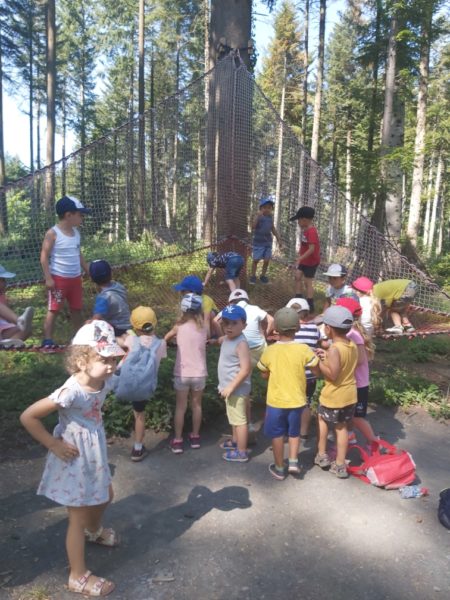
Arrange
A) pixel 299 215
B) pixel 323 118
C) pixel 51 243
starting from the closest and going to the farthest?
1. pixel 51 243
2. pixel 299 215
3. pixel 323 118

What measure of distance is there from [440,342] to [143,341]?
5.32m

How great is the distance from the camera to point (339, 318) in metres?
3.49

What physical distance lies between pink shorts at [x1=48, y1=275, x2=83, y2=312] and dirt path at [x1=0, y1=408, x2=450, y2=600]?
149cm

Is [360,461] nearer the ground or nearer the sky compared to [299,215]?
nearer the ground

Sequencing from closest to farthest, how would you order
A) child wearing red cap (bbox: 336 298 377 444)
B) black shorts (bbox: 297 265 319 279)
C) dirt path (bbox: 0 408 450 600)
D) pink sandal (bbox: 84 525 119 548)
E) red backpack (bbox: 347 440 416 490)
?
dirt path (bbox: 0 408 450 600), pink sandal (bbox: 84 525 119 548), red backpack (bbox: 347 440 416 490), child wearing red cap (bbox: 336 298 377 444), black shorts (bbox: 297 265 319 279)

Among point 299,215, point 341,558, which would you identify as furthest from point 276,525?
point 299,215

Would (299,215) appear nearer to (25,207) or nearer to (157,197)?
(157,197)

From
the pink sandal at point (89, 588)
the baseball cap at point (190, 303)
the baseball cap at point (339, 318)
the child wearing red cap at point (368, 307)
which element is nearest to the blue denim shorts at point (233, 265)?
the child wearing red cap at point (368, 307)

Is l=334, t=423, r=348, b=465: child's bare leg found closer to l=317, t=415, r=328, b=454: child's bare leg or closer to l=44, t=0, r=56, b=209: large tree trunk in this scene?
l=317, t=415, r=328, b=454: child's bare leg

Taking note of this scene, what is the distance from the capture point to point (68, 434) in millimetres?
2346

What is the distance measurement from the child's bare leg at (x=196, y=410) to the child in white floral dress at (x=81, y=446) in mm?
1540

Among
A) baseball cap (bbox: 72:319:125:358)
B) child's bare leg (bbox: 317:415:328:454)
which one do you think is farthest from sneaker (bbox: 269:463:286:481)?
baseball cap (bbox: 72:319:125:358)

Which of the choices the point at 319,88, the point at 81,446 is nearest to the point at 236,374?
the point at 81,446

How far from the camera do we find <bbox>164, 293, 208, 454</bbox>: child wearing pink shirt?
382 centimetres
